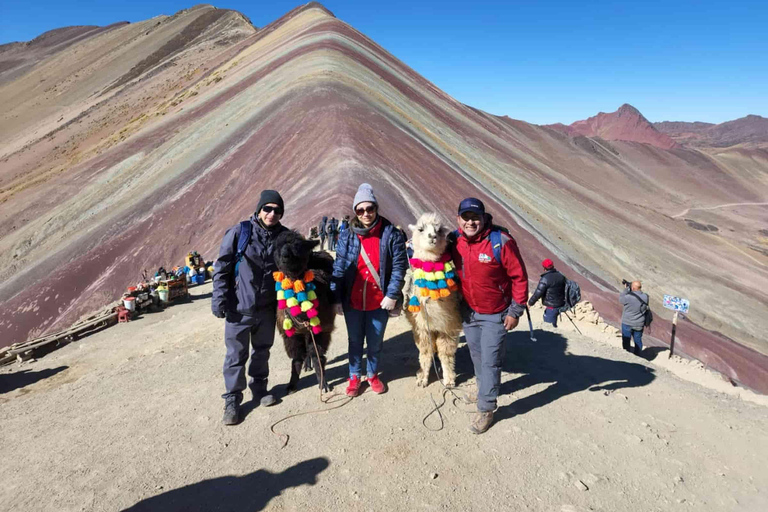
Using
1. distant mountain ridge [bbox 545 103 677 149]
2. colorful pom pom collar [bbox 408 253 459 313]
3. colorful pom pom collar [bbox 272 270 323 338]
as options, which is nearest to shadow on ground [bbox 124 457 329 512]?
colorful pom pom collar [bbox 272 270 323 338]

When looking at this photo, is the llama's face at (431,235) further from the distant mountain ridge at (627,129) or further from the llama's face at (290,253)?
the distant mountain ridge at (627,129)

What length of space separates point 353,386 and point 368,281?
3.84 ft

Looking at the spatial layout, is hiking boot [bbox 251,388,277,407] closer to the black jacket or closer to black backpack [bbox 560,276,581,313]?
the black jacket

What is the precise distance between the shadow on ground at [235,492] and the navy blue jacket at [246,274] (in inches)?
53.6

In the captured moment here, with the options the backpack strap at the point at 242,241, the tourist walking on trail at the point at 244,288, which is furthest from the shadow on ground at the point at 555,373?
the backpack strap at the point at 242,241

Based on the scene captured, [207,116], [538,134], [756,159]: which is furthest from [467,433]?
[756,159]

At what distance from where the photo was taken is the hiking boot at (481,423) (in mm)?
3608

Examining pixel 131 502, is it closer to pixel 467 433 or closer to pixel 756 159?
pixel 467 433

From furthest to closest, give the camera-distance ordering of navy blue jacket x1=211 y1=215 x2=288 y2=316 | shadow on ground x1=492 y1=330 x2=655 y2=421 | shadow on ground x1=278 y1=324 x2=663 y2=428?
shadow on ground x1=278 y1=324 x2=663 y2=428
shadow on ground x1=492 y1=330 x2=655 y2=421
navy blue jacket x1=211 y1=215 x2=288 y2=316

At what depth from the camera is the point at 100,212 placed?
1852 cm

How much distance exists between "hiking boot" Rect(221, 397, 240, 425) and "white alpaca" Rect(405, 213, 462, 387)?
1851mm

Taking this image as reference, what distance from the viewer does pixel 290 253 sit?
366cm

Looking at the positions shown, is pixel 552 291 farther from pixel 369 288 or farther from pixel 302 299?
pixel 302 299

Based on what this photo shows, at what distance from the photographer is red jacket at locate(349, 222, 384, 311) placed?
12.6 feet
